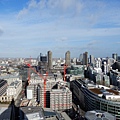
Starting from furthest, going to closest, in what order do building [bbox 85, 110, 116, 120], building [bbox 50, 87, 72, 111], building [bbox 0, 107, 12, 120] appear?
building [bbox 50, 87, 72, 111] → building [bbox 0, 107, 12, 120] → building [bbox 85, 110, 116, 120]

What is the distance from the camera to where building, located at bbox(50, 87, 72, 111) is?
20.8m

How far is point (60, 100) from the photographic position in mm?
20797

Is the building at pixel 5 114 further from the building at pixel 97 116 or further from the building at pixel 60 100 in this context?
the building at pixel 97 116

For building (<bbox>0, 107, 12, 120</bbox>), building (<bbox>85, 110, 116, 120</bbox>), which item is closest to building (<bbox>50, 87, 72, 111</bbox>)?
building (<bbox>0, 107, 12, 120</bbox>)

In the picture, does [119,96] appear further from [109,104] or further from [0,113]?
[0,113]

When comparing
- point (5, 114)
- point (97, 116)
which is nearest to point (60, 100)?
point (5, 114)

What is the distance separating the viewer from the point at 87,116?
12.6 meters

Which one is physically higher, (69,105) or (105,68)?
(105,68)

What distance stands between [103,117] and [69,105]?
8765mm

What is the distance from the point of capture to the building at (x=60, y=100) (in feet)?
68.1

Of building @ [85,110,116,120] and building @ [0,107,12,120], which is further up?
building @ [85,110,116,120]

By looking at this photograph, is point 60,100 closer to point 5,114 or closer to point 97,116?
point 5,114

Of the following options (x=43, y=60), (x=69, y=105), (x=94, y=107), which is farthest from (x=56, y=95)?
(x=43, y=60)

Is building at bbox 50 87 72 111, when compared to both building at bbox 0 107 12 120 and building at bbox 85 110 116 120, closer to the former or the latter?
building at bbox 0 107 12 120
